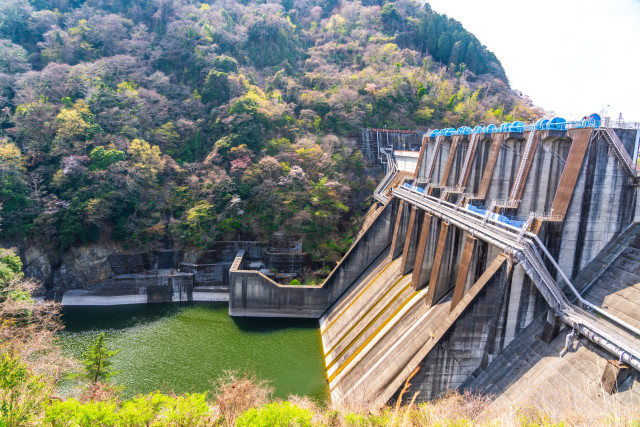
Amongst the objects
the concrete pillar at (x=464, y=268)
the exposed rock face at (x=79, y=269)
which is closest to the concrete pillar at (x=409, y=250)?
the concrete pillar at (x=464, y=268)

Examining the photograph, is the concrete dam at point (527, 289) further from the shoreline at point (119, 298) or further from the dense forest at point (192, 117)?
the shoreline at point (119, 298)

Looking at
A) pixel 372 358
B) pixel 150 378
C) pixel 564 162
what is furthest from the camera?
pixel 150 378

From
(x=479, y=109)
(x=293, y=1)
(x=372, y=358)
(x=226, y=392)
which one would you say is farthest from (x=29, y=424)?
(x=293, y=1)

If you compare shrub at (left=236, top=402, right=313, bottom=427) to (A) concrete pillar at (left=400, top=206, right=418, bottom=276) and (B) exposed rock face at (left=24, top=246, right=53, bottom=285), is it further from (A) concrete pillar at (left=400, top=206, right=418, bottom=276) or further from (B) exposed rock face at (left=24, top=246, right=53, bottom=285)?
(B) exposed rock face at (left=24, top=246, right=53, bottom=285)

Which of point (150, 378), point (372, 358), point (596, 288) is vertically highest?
point (596, 288)

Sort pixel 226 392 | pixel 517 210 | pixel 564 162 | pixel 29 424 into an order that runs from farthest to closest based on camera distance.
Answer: pixel 517 210
pixel 564 162
pixel 226 392
pixel 29 424

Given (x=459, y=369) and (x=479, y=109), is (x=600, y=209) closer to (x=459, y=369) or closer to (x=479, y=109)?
(x=459, y=369)

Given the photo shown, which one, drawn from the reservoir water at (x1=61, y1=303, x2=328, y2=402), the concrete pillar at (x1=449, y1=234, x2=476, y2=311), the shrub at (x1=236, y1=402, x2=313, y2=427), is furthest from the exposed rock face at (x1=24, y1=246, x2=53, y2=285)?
the concrete pillar at (x1=449, y1=234, x2=476, y2=311)

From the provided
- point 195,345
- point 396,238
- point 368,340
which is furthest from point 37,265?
point 396,238
